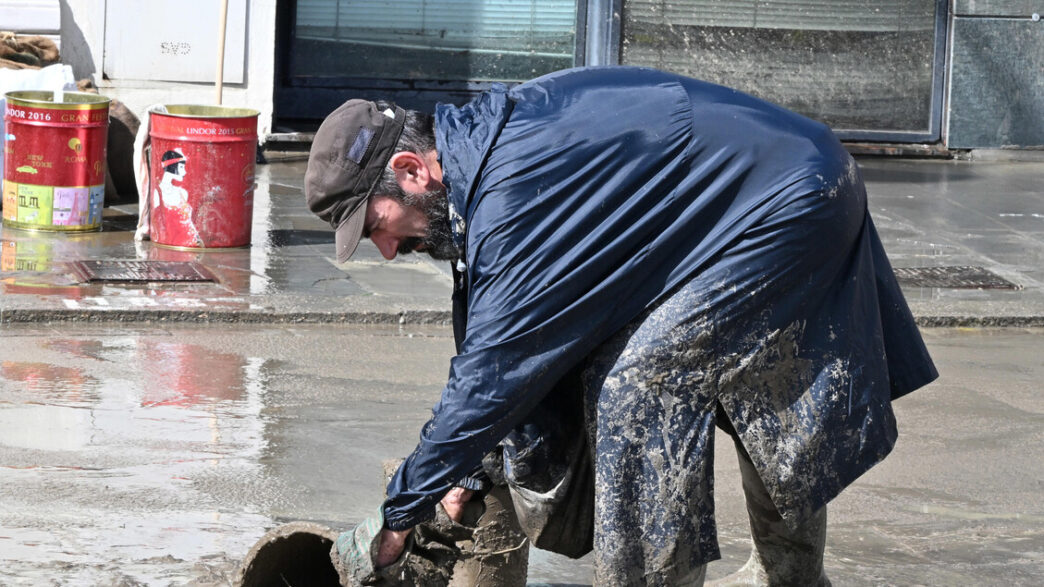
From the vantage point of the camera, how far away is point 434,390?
5.93 metres

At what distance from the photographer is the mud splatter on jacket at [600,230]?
2.94 meters

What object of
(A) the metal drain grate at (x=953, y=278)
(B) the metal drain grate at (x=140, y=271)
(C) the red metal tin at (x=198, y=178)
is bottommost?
(B) the metal drain grate at (x=140, y=271)

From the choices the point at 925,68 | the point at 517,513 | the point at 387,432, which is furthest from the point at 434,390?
the point at 925,68

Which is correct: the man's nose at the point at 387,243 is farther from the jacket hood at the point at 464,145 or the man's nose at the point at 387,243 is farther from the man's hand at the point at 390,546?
the man's hand at the point at 390,546

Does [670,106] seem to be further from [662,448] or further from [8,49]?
[8,49]

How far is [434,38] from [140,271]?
4.77 metres

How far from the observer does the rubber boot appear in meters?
3.50

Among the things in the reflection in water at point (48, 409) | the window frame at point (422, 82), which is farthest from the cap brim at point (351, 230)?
the window frame at point (422, 82)

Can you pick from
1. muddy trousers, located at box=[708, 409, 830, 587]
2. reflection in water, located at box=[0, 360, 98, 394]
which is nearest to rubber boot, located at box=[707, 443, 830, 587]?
muddy trousers, located at box=[708, 409, 830, 587]

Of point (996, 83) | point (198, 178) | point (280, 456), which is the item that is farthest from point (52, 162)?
point (996, 83)

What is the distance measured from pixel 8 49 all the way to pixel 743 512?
6.72 meters

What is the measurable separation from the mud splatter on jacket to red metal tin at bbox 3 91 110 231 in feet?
17.7

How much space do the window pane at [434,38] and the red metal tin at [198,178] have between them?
3535mm

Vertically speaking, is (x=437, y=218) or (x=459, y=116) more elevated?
(x=459, y=116)
